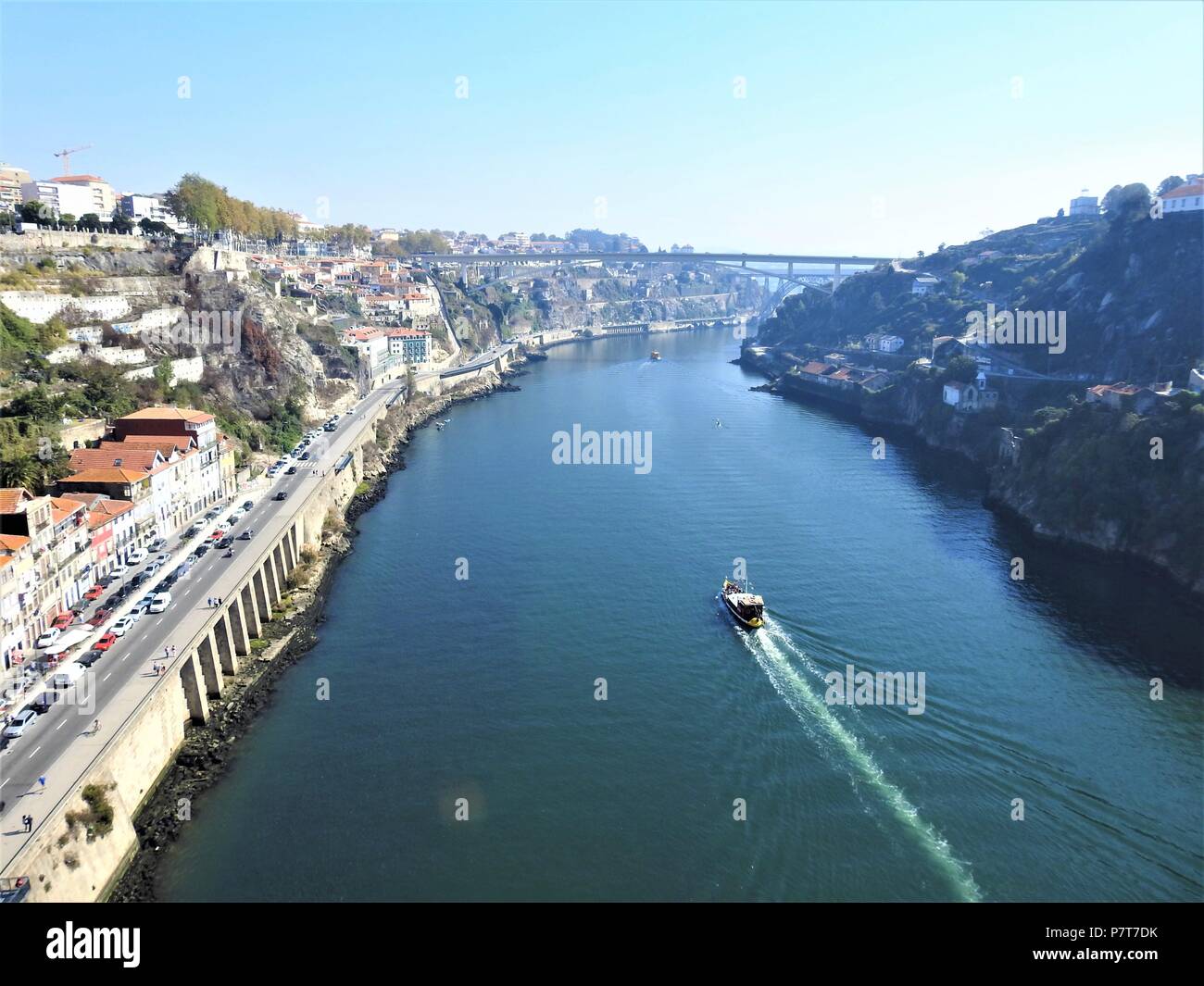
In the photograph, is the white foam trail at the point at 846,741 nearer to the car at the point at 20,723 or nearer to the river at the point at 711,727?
the river at the point at 711,727

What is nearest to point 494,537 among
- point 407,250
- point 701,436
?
point 701,436

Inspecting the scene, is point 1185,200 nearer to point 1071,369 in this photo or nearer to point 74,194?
point 1071,369

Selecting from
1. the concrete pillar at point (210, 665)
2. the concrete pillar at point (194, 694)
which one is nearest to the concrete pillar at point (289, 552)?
the concrete pillar at point (210, 665)

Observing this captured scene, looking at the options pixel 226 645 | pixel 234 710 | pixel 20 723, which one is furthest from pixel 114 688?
pixel 226 645

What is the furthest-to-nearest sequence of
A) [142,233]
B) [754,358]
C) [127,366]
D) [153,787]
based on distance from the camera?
[754,358], [142,233], [127,366], [153,787]
